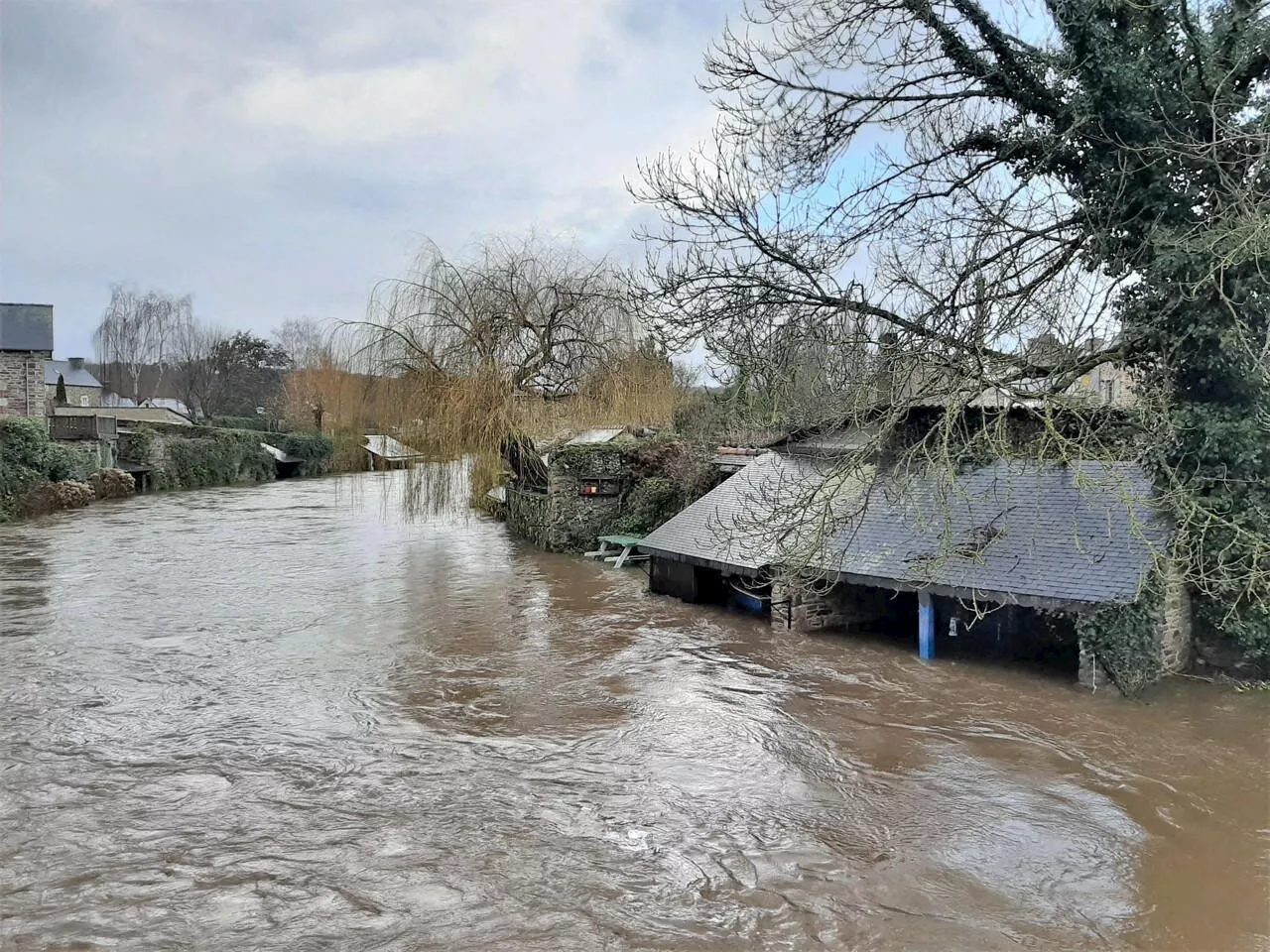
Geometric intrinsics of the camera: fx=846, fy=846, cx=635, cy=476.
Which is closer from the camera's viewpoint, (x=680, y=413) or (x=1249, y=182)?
(x=1249, y=182)

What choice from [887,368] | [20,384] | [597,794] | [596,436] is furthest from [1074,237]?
[20,384]

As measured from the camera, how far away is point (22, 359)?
28.7 meters

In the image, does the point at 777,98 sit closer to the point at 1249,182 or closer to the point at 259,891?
the point at 1249,182

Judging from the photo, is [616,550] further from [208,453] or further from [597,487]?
[208,453]

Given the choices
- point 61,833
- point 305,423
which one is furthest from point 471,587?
point 305,423

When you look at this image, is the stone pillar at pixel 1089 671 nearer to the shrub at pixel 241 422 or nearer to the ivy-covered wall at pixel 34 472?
the ivy-covered wall at pixel 34 472

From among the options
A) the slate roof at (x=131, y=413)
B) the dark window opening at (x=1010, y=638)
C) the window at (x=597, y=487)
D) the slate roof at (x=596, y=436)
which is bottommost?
the dark window opening at (x=1010, y=638)

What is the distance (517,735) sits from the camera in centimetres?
788

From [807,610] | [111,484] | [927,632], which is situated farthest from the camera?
[111,484]

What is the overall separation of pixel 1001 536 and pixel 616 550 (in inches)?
383

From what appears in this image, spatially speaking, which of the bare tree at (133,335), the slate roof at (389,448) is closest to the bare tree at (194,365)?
the bare tree at (133,335)

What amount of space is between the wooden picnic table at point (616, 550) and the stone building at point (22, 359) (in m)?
22.3

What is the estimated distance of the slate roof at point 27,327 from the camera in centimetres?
2842

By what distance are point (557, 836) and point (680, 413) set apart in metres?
16.9
